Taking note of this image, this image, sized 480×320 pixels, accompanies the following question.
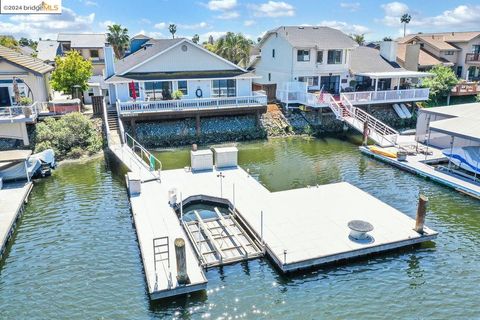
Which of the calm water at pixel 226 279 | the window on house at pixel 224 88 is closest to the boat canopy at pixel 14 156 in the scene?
the calm water at pixel 226 279

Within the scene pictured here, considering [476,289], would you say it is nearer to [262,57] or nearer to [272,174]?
[272,174]

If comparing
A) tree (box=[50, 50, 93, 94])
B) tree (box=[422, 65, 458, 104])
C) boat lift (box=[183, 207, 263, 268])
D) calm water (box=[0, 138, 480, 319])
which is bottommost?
calm water (box=[0, 138, 480, 319])

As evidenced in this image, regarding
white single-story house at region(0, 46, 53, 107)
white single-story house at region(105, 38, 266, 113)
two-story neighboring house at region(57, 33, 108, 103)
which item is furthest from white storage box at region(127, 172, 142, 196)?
two-story neighboring house at region(57, 33, 108, 103)

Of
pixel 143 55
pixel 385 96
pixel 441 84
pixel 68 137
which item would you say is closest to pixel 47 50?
pixel 143 55

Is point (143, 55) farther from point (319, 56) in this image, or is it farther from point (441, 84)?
point (441, 84)

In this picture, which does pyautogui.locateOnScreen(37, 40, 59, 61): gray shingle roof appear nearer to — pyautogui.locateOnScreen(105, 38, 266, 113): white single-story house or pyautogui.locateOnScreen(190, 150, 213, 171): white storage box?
pyautogui.locateOnScreen(105, 38, 266, 113): white single-story house

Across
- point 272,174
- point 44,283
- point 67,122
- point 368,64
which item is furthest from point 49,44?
point 44,283
